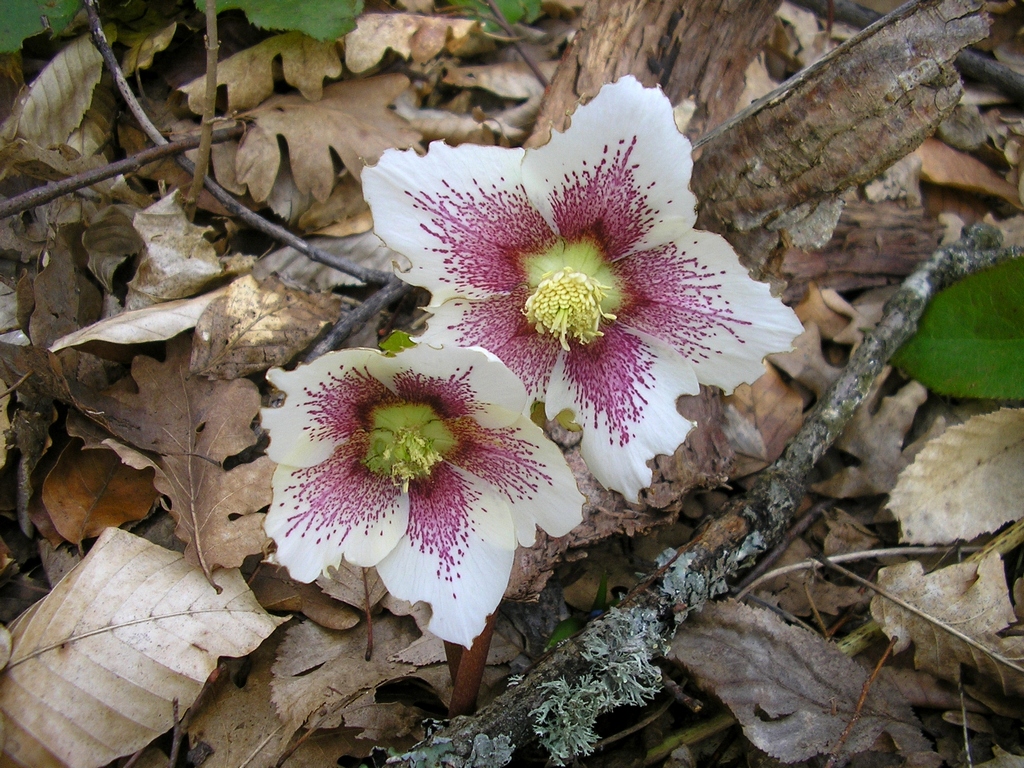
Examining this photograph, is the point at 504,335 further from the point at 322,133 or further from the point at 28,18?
the point at 28,18

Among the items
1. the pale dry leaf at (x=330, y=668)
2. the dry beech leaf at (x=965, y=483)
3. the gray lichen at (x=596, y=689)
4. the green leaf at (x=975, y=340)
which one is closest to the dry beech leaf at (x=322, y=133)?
the pale dry leaf at (x=330, y=668)

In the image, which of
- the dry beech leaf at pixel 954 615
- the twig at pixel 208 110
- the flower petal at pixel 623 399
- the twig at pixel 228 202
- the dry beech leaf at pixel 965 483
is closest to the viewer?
the flower petal at pixel 623 399

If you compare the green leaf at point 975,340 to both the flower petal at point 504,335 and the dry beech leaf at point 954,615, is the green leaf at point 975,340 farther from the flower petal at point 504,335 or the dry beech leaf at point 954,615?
the flower petal at point 504,335

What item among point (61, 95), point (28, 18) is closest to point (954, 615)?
point (61, 95)

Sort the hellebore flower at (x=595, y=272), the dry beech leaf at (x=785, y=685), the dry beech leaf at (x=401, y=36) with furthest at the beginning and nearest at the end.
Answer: the dry beech leaf at (x=401, y=36), the dry beech leaf at (x=785, y=685), the hellebore flower at (x=595, y=272)

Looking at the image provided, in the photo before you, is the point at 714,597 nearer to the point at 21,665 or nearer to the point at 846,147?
the point at 846,147

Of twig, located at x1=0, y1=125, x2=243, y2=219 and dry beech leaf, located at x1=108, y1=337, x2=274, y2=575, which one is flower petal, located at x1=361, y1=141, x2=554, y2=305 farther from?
twig, located at x1=0, y1=125, x2=243, y2=219
